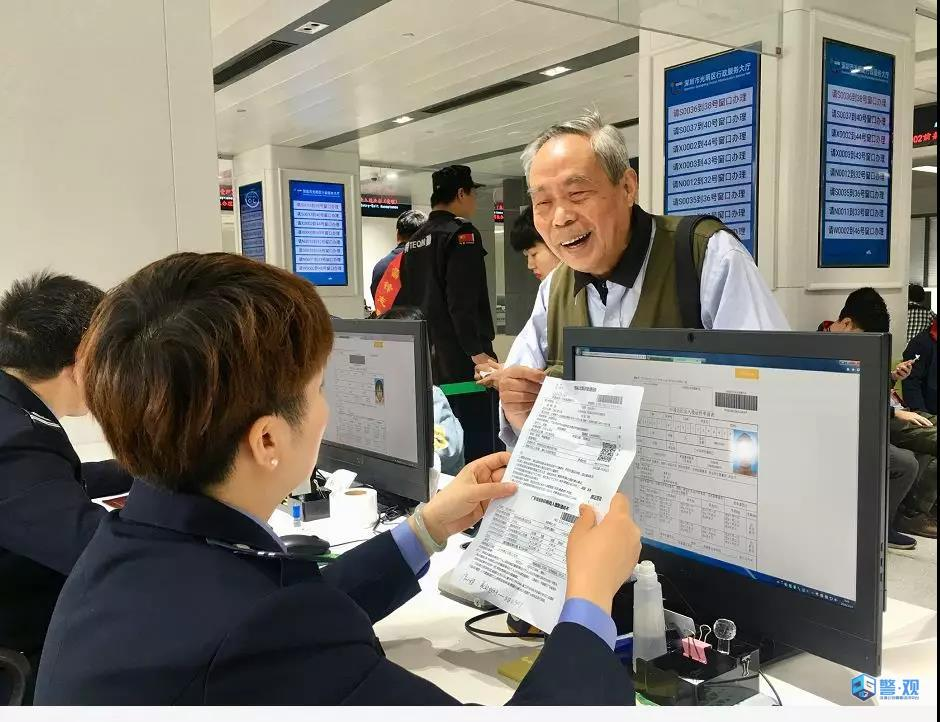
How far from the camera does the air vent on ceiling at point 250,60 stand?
5.50 metres

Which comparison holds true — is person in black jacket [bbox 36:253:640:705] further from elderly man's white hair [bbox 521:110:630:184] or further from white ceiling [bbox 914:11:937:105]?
white ceiling [bbox 914:11:937:105]

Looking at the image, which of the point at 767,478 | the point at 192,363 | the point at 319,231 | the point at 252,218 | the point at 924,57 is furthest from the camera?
the point at 252,218

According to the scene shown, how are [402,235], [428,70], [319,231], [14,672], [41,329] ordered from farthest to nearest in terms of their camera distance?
[319,231]
[428,70]
[402,235]
[41,329]
[14,672]

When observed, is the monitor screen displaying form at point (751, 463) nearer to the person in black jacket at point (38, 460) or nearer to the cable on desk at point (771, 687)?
the cable on desk at point (771, 687)

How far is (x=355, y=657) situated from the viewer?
73cm

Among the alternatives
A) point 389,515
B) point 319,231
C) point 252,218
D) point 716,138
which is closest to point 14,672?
point 389,515

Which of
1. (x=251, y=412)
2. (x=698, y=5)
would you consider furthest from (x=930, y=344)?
(x=251, y=412)

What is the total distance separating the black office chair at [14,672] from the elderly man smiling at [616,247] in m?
1.30

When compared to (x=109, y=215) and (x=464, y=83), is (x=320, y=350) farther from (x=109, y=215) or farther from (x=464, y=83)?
(x=464, y=83)

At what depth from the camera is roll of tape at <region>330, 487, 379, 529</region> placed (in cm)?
188

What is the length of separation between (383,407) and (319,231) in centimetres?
729

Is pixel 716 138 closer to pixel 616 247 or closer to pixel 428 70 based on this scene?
pixel 616 247

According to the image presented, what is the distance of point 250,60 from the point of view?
19.2ft

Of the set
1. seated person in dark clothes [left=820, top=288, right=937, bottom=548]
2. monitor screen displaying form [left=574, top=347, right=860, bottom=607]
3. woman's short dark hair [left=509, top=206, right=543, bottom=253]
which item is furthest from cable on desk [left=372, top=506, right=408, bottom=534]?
seated person in dark clothes [left=820, top=288, right=937, bottom=548]
